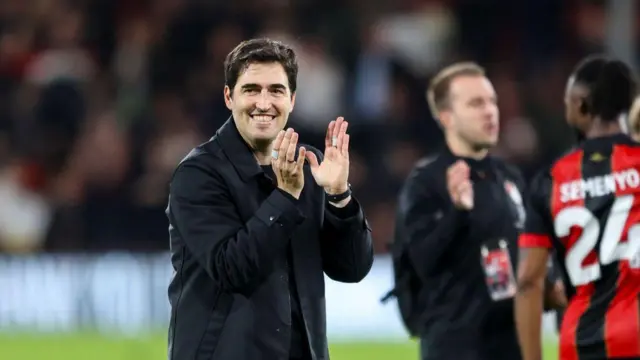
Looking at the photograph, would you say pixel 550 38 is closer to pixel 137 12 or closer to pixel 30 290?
pixel 137 12

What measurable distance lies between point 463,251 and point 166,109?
21.8ft

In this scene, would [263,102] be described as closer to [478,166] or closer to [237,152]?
[237,152]

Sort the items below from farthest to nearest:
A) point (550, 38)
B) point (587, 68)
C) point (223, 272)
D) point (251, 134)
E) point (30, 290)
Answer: point (550, 38) → point (30, 290) → point (587, 68) → point (251, 134) → point (223, 272)

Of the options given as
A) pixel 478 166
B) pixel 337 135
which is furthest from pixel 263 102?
pixel 478 166

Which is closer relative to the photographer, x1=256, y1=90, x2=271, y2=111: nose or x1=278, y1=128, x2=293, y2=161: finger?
x1=278, y1=128, x2=293, y2=161: finger

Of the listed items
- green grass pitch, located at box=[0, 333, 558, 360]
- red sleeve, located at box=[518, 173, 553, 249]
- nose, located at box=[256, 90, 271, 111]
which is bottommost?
green grass pitch, located at box=[0, 333, 558, 360]

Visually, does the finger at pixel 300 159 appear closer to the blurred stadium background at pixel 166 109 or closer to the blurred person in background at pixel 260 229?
the blurred person in background at pixel 260 229

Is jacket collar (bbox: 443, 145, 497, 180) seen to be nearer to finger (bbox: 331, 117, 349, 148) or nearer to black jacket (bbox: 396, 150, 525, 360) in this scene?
black jacket (bbox: 396, 150, 525, 360)

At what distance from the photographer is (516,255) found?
20.1 feet

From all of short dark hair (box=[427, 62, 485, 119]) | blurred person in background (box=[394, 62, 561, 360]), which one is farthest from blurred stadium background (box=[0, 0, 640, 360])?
blurred person in background (box=[394, 62, 561, 360])

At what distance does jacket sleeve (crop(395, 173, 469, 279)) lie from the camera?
19.5ft

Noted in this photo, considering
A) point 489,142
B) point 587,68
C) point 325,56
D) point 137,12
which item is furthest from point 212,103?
point 587,68

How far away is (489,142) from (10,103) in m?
6.85

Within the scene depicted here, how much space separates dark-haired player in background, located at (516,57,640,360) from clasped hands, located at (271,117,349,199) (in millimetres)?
1033
